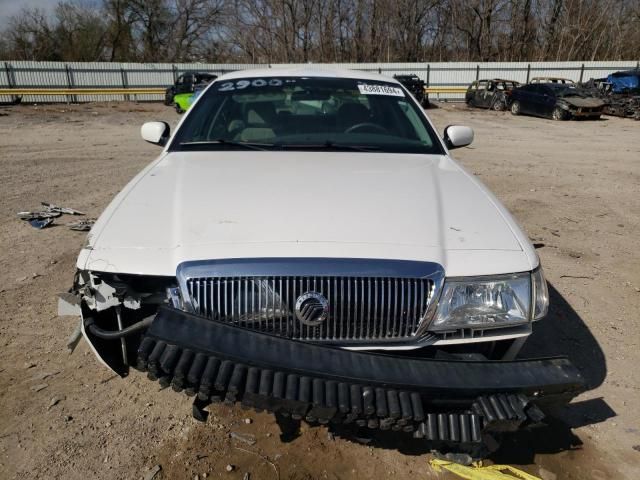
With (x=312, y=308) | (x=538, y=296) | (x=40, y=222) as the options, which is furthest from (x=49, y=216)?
(x=538, y=296)

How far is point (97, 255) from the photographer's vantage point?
2.11 m

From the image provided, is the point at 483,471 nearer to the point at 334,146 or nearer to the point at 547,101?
the point at 334,146

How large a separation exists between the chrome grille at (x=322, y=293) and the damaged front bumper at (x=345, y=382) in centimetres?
14

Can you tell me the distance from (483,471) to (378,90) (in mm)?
2756

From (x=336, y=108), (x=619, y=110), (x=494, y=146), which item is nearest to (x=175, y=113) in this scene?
(x=494, y=146)

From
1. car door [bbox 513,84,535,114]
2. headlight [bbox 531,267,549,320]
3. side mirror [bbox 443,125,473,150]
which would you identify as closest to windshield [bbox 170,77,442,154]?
side mirror [bbox 443,125,473,150]

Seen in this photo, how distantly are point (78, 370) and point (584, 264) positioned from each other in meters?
4.28

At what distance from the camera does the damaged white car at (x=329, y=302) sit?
5.94 feet

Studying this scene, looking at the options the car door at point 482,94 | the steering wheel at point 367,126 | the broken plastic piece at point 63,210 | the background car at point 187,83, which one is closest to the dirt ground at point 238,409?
the broken plastic piece at point 63,210

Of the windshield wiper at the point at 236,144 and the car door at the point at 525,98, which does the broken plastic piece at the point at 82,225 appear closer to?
the windshield wiper at the point at 236,144

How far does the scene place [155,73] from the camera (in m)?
29.2

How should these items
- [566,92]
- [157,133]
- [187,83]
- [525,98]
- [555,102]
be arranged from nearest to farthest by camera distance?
[157,133]
[555,102]
[566,92]
[525,98]
[187,83]

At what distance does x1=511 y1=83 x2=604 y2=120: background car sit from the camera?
736 inches

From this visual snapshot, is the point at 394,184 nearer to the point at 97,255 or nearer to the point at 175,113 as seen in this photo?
the point at 97,255
